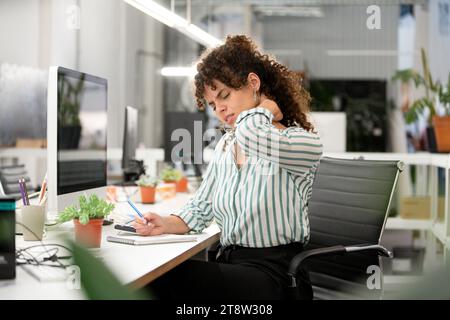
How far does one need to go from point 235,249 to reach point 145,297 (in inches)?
48.3

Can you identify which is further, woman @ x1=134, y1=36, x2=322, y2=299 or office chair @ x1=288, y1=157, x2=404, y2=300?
office chair @ x1=288, y1=157, x2=404, y2=300

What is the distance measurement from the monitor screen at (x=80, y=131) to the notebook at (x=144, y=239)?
0.72 feet

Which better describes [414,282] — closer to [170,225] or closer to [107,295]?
[107,295]

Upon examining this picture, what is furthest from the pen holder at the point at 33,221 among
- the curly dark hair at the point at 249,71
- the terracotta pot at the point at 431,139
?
the terracotta pot at the point at 431,139

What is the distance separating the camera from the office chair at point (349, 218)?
1.78m

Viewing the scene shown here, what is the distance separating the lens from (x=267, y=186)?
150cm

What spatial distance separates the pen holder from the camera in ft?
4.65

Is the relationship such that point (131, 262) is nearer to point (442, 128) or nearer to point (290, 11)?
point (442, 128)

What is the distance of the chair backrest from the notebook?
1.74ft

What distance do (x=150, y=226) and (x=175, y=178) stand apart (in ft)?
4.42

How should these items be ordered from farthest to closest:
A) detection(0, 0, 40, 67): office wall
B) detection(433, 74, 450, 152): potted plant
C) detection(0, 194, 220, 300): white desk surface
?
detection(0, 0, 40, 67): office wall < detection(433, 74, 450, 152): potted plant < detection(0, 194, 220, 300): white desk surface

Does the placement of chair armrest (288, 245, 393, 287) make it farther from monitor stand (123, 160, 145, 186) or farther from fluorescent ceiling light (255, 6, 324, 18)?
fluorescent ceiling light (255, 6, 324, 18)

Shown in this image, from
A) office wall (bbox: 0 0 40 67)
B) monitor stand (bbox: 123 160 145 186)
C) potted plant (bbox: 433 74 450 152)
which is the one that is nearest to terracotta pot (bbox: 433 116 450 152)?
potted plant (bbox: 433 74 450 152)
